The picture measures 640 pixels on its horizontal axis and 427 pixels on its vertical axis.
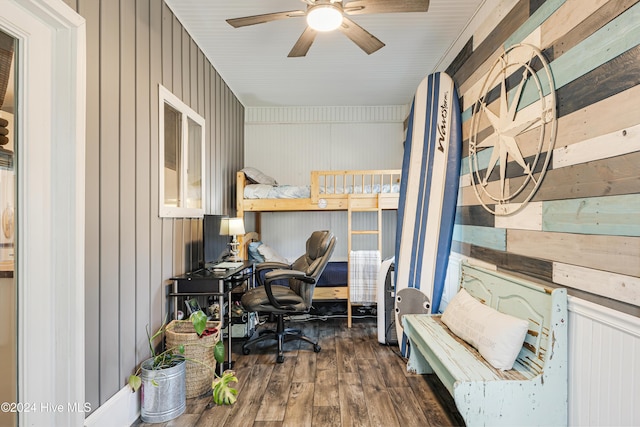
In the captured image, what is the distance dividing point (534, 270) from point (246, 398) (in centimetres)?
185

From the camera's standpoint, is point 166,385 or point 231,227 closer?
point 166,385

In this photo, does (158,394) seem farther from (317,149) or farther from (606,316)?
(317,149)

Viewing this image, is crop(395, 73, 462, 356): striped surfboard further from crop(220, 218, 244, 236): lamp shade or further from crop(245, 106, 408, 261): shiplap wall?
crop(245, 106, 408, 261): shiplap wall

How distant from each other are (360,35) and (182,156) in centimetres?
161

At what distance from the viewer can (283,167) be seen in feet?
15.6

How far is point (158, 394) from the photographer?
1.79 m

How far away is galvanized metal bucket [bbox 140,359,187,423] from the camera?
1.79m

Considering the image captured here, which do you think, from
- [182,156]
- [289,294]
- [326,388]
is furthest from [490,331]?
[182,156]

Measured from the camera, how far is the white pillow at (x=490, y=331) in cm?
153

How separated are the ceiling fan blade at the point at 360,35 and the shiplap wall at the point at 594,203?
0.89 m

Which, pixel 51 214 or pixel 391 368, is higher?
pixel 51 214

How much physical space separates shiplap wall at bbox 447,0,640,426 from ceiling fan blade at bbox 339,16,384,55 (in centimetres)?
89

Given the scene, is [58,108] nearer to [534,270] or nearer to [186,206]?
[186,206]

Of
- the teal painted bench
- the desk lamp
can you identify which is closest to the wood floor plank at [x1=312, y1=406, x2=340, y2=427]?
the teal painted bench
